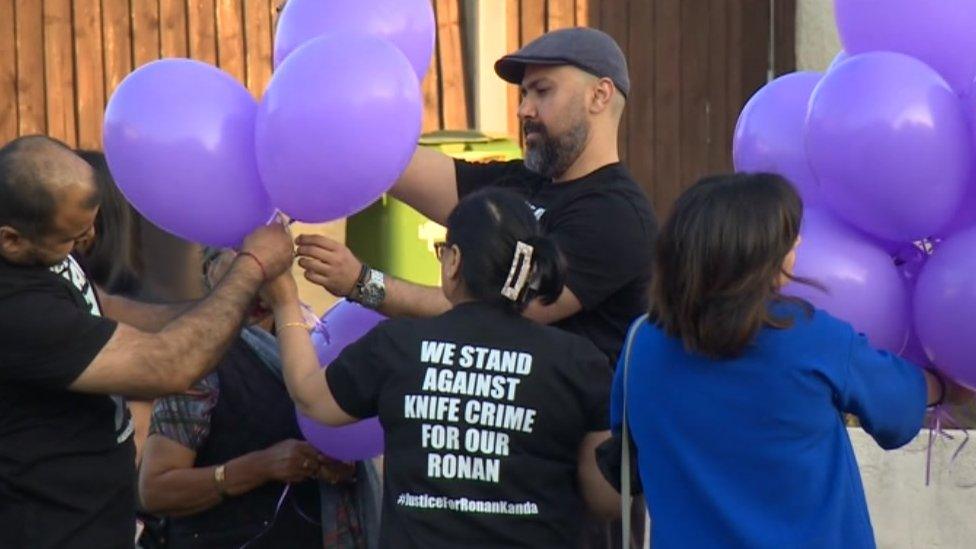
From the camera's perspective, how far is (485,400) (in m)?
3.63

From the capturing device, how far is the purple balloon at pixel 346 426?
423cm

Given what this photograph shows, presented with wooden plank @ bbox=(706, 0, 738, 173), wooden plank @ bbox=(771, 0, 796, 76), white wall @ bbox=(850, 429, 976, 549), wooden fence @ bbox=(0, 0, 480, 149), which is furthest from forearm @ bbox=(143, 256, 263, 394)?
wooden plank @ bbox=(771, 0, 796, 76)

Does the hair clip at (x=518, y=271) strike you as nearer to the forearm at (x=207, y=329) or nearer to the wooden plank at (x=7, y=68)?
the forearm at (x=207, y=329)

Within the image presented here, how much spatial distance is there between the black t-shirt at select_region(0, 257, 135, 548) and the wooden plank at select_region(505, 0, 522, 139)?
5283 millimetres

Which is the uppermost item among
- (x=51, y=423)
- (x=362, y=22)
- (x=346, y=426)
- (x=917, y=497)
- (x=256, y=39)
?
(x=362, y=22)

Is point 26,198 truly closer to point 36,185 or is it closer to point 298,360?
point 36,185

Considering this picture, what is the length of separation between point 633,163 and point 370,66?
578 centimetres

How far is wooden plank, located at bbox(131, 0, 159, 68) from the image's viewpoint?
332 inches

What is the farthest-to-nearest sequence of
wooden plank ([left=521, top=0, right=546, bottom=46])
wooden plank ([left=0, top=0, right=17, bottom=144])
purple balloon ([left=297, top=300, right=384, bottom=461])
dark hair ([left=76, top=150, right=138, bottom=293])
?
wooden plank ([left=521, top=0, right=546, bottom=46]) → wooden plank ([left=0, top=0, right=17, bottom=144]) → dark hair ([left=76, top=150, right=138, bottom=293]) → purple balloon ([left=297, top=300, right=384, bottom=461])

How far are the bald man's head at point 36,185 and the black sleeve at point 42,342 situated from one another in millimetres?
152

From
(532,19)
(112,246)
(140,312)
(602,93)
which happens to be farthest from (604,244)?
(532,19)

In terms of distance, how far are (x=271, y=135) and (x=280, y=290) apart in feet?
1.31

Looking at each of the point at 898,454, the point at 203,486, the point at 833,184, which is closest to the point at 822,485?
the point at 833,184

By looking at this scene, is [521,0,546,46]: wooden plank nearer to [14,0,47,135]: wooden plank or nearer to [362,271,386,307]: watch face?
[14,0,47,135]: wooden plank
